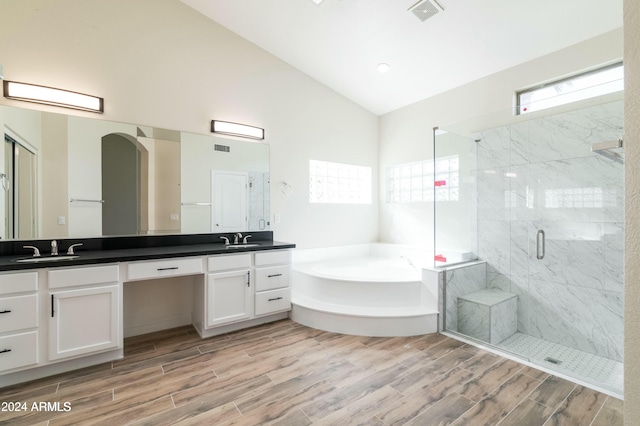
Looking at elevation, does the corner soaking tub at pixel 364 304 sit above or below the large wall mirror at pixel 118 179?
below

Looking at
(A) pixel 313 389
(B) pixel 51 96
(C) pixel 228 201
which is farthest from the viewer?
(C) pixel 228 201

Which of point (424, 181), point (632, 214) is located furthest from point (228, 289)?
point (424, 181)

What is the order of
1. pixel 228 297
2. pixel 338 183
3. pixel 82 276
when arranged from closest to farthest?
pixel 82 276 < pixel 228 297 < pixel 338 183

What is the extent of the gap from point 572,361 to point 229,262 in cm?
317

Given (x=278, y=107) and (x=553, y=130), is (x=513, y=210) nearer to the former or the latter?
(x=553, y=130)

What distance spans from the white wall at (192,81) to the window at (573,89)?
6.99ft

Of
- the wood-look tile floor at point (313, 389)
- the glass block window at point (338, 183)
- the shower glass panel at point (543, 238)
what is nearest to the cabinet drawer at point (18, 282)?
the wood-look tile floor at point (313, 389)

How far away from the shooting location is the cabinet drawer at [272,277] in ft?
9.73

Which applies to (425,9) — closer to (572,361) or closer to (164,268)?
(164,268)

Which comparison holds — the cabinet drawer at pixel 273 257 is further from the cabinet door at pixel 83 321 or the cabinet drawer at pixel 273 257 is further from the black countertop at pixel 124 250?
the cabinet door at pixel 83 321

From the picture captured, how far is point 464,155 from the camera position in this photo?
3508 mm

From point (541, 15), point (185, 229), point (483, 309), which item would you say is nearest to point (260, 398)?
point (185, 229)

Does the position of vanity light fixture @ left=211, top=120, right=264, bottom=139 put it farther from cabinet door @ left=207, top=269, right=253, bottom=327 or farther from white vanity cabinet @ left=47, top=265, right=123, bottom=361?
white vanity cabinet @ left=47, top=265, right=123, bottom=361

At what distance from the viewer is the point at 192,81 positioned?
3.08 metres
